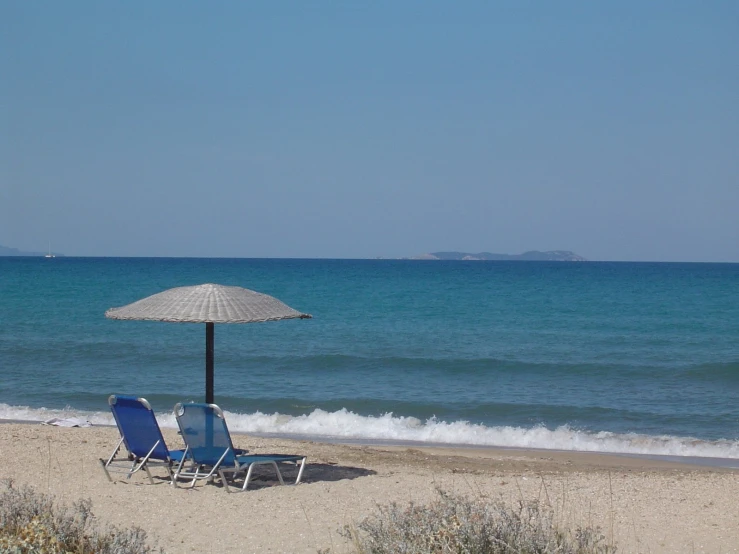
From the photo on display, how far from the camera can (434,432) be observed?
12742mm

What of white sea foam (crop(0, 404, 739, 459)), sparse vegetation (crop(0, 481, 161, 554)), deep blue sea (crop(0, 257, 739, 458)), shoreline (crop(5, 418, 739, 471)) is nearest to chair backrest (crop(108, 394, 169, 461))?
sparse vegetation (crop(0, 481, 161, 554))

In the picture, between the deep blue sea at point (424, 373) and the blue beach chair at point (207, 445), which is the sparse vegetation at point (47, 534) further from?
the deep blue sea at point (424, 373)

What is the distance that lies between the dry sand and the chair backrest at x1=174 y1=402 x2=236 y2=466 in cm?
31

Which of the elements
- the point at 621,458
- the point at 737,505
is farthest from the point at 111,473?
the point at 621,458

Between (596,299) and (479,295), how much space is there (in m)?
6.05

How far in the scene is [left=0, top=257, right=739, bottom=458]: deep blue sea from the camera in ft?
43.1

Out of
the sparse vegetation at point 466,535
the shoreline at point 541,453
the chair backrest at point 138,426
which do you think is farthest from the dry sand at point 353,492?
the sparse vegetation at point 466,535

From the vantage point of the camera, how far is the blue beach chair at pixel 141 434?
752 cm

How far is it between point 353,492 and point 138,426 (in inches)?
80.1

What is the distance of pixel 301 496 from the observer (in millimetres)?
7152

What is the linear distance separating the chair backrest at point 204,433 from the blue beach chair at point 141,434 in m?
0.20

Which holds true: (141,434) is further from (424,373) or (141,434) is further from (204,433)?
(424,373)

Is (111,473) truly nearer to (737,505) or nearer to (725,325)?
(737,505)

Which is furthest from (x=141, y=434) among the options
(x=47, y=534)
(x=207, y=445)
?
(x=47, y=534)
